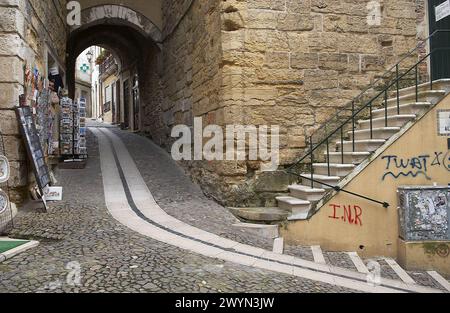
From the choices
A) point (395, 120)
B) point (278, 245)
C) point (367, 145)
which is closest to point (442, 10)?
point (395, 120)

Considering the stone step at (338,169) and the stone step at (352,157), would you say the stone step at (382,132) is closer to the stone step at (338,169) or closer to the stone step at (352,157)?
the stone step at (352,157)

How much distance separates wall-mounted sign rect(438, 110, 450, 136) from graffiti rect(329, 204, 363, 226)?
1.68 meters

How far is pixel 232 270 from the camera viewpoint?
4.03 meters

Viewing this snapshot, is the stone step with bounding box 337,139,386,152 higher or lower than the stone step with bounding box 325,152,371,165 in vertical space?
higher

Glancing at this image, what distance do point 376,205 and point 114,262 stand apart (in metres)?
3.76

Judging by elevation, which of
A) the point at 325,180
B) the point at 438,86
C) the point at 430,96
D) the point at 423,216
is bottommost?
the point at 423,216

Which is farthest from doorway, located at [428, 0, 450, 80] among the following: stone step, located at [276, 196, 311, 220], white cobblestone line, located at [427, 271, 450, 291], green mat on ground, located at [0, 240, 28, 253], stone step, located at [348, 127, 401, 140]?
green mat on ground, located at [0, 240, 28, 253]

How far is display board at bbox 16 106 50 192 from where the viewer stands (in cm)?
574

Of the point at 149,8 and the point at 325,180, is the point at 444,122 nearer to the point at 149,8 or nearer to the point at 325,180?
the point at 325,180

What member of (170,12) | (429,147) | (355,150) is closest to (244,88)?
(355,150)

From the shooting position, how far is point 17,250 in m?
4.24

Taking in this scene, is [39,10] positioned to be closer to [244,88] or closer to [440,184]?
[244,88]

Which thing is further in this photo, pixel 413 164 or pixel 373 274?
pixel 413 164

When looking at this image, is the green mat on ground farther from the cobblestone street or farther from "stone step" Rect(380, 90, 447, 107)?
"stone step" Rect(380, 90, 447, 107)
